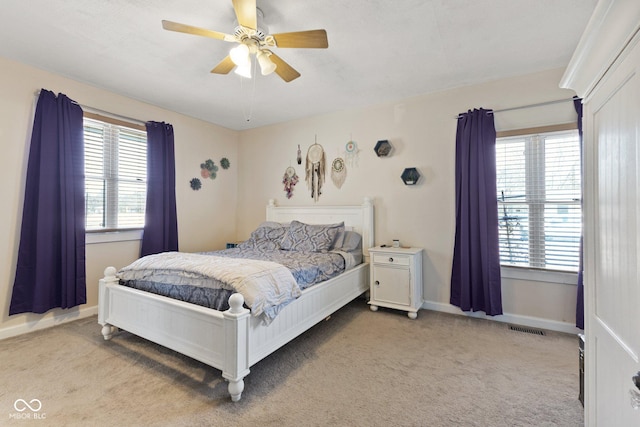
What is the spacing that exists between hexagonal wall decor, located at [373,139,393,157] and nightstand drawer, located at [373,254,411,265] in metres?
1.27

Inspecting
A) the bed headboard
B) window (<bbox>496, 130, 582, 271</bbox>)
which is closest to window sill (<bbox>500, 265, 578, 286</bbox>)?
window (<bbox>496, 130, 582, 271</bbox>)

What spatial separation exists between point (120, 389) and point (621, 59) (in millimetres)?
2868

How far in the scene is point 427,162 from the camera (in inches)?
134

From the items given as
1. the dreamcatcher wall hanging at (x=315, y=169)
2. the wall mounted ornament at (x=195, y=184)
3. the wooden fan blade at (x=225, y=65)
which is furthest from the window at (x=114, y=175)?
the dreamcatcher wall hanging at (x=315, y=169)

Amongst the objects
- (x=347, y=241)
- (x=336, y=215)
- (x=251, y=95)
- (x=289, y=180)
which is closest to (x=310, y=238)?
(x=347, y=241)

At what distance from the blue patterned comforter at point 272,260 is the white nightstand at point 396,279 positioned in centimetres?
47

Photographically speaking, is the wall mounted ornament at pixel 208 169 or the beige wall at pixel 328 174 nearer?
the beige wall at pixel 328 174

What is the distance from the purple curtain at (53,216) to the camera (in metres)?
2.72

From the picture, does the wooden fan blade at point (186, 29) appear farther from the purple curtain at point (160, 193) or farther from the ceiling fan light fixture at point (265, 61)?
the purple curtain at point (160, 193)

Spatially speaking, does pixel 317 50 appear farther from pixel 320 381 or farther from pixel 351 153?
pixel 320 381

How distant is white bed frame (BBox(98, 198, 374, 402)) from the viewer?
5.86ft

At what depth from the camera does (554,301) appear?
282cm

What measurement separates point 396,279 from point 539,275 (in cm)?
139

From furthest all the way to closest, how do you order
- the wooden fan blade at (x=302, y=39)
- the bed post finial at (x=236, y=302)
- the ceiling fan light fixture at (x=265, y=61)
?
the ceiling fan light fixture at (x=265, y=61), the wooden fan blade at (x=302, y=39), the bed post finial at (x=236, y=302)
